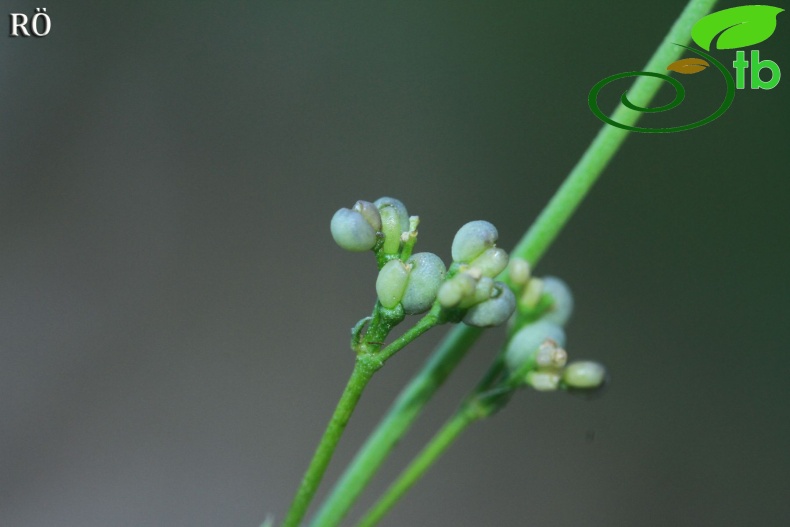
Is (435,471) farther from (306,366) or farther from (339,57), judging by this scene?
(339,57)

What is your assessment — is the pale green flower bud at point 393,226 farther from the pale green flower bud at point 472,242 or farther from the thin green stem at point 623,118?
the thin green stem at point 623,118

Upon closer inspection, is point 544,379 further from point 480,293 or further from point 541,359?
point 480,293

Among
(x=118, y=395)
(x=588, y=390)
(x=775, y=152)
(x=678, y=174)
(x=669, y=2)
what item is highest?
(x=669, y=2)

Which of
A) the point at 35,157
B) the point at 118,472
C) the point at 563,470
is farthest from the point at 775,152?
the point at 35,157

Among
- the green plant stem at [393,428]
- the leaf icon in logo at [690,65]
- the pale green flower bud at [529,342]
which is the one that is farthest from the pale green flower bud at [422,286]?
the leaf icon in logo at [690,65]

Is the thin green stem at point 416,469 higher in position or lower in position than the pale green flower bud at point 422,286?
lower

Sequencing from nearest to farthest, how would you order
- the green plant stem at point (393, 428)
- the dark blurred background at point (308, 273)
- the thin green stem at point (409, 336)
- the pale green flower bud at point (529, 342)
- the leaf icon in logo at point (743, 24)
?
the thin green stem at point (409, 336), the green plant stem at point (393, 428), the pale green flower bud at point (529, 342), the leaf icon in logo at point (743, 24), the dark blurred background at point (308, 273)
